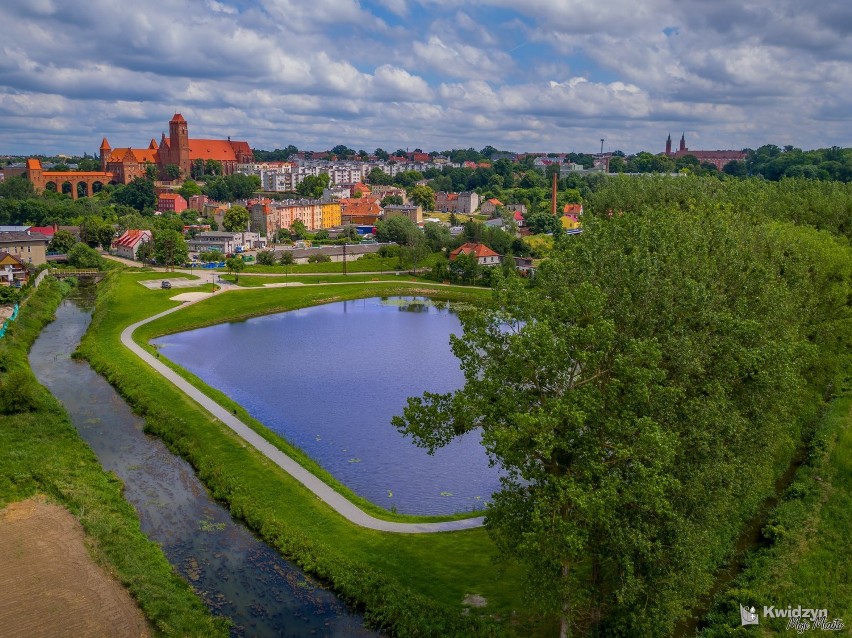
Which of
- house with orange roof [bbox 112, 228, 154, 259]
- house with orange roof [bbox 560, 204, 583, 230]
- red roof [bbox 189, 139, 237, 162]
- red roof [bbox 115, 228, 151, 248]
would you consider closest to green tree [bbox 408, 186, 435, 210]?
house with orange roof [bbox 560, 204, 583, 230]

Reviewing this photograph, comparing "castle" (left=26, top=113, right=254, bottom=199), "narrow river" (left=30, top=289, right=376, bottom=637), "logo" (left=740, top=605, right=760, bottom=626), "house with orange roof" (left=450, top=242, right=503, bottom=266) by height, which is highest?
"castle" (left=26, top=113, right=254, bottom=199)

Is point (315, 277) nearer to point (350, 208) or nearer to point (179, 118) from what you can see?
→ point (350, 208)

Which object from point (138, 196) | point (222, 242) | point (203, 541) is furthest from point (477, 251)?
point (138, 196)

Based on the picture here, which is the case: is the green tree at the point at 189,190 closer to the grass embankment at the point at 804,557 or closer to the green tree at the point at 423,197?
the green tree at the point at 423,197

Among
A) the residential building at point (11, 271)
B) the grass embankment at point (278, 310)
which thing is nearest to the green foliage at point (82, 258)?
the residential building at point (11, 271)

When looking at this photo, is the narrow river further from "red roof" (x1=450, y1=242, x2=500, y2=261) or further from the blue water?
"red roof" (x1=450, y1=242, x2=500, y2=261)

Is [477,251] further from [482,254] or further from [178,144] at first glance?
[178,144]

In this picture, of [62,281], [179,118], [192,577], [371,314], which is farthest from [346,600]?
[179,118]
